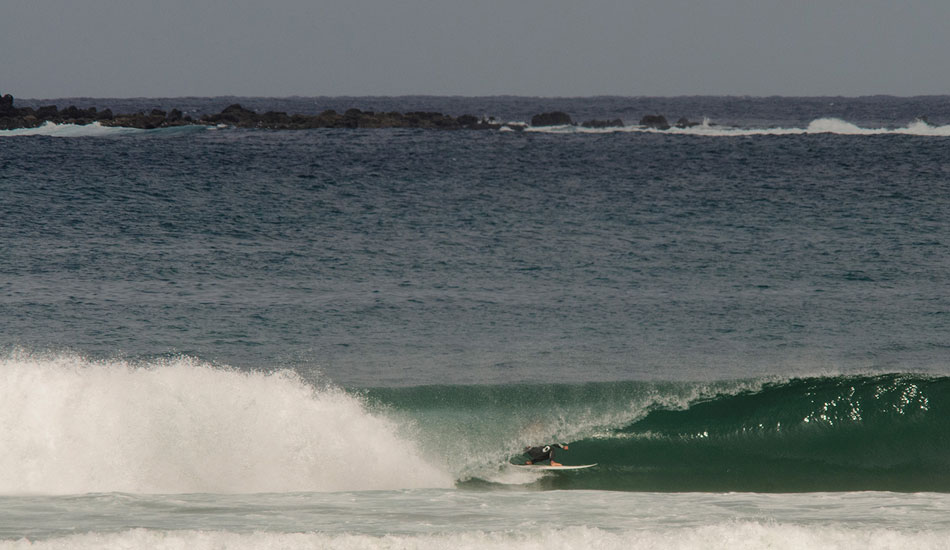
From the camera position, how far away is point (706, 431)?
395 inches

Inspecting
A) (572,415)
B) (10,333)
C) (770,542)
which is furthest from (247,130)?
(770,542)

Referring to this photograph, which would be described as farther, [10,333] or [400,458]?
[10,333]

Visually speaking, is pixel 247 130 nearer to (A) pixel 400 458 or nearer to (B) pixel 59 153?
(B) pixel 59 153

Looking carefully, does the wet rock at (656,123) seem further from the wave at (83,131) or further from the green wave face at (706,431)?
the green wave face at (706,431)

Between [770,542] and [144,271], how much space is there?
610 inches

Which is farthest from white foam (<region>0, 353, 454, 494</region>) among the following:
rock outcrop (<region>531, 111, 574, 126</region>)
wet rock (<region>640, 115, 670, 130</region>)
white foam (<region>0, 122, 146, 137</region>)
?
rock outcrop (<region>531, 111, 574, 126</region>)

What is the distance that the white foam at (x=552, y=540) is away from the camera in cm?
572

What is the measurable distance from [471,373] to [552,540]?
6128mm

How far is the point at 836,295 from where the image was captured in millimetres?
16406

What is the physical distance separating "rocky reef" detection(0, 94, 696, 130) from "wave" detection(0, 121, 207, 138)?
116cm

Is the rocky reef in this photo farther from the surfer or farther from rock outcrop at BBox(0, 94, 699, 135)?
the surfer

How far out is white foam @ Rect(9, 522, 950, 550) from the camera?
225 inches

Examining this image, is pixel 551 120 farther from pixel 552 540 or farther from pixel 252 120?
pixel 552 540

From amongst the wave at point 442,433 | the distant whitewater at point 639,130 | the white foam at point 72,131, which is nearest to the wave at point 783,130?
the distant whitewater at point 639,130
